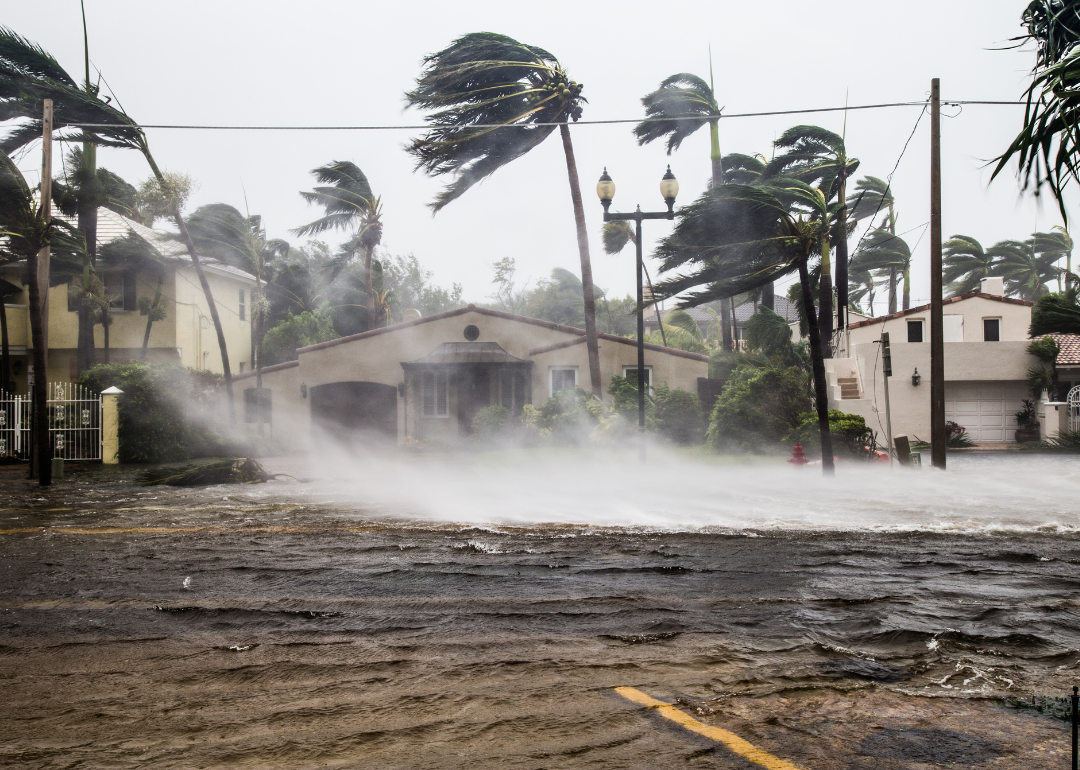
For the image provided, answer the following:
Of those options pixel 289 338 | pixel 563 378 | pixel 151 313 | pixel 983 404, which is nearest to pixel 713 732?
pixel 563 378

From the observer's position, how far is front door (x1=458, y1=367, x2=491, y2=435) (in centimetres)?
2541

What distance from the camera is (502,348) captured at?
84.6 feet

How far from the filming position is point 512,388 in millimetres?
25594

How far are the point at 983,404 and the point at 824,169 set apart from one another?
959 centimetres

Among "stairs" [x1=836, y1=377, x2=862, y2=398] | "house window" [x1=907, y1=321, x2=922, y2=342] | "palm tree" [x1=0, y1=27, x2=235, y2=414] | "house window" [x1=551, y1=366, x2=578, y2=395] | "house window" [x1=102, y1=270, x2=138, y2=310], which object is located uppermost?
"palm tree" [x1=0, y1=27, x2=235, y2=414]

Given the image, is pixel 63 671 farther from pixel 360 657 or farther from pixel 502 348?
pixel 502 348

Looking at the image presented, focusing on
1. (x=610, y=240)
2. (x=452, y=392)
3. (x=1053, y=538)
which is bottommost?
(x=1053, y=538)

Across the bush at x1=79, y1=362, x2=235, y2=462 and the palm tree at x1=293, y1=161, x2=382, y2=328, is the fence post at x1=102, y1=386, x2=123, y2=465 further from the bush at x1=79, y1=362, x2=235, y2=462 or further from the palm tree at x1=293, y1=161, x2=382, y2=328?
the palm tree at x1=293, y1=161, x2=382, y2=328


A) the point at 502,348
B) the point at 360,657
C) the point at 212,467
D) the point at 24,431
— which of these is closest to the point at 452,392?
the point at 502,348

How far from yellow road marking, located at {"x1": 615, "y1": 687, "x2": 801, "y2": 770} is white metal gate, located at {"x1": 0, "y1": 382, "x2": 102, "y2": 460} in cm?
1955

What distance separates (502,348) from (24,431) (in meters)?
13.2

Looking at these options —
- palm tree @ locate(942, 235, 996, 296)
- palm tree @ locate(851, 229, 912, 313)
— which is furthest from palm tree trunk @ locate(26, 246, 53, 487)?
palm tree @ locate(942, 235, 996, 296)

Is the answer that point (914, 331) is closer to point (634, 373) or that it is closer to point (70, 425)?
point (634, 373)

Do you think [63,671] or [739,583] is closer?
[63,671]
